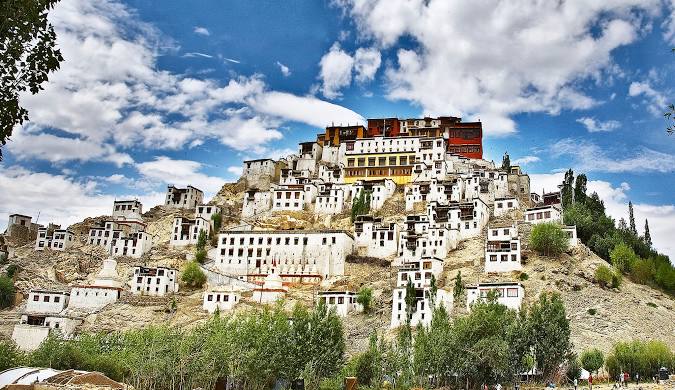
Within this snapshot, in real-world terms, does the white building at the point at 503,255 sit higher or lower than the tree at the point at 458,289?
higher

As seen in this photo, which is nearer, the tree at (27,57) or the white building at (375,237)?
the tree at (27,57)

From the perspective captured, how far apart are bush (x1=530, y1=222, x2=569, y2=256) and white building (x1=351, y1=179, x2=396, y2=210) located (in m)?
21.8

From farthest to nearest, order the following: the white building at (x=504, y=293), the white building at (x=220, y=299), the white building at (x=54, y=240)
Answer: the white building at (x=54, y=240)
the white building at (x=220, y=299)
the white building at (x=504, y=293)

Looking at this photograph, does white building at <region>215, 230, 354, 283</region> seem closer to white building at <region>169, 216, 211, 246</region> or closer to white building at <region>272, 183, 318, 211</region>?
white building at <region>169, 216, 211, 246</region>

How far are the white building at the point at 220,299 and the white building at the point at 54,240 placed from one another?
2507 cm

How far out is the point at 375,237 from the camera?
6894 cm

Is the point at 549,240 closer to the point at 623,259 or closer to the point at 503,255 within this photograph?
the point at 503,255

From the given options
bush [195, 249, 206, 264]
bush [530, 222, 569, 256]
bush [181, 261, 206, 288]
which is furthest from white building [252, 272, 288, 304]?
bush [530, 222, 569, 256]

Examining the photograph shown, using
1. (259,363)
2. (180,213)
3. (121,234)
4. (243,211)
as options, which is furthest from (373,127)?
(259,363)

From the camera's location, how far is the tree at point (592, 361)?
40562 millimetres

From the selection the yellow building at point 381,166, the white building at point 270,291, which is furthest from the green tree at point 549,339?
the yellow building at point 381,166

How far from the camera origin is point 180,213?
84.0m

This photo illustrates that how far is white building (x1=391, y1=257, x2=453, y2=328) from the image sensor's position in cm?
5188

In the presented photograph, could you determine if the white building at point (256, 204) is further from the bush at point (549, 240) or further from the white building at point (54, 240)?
the bush at point (549, 240)
